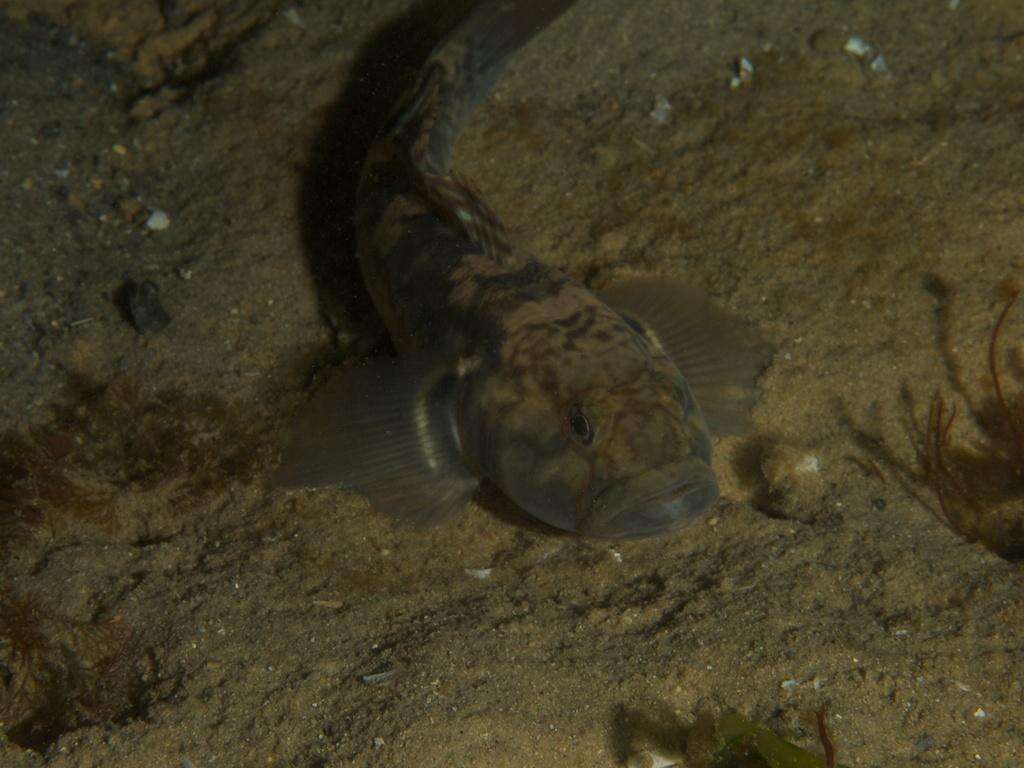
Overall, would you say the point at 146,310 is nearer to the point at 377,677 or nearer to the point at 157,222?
the point at 157,222

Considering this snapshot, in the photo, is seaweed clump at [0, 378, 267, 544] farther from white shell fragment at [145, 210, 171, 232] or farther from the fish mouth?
the fish mouth

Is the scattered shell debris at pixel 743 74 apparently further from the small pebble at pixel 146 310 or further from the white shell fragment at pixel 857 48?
the small pebble at pixel 146 310


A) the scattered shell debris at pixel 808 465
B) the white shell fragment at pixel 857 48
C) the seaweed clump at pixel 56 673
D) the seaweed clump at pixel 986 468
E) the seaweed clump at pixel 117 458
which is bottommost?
the seaweed clump at pixel 986 468

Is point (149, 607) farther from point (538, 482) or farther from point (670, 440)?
point (670, 440)

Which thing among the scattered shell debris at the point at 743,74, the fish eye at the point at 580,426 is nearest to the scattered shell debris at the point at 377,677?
the fish eye at the point at 580,426

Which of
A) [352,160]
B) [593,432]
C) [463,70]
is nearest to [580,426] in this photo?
[593,432]

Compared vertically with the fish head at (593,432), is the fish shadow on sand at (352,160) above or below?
above
